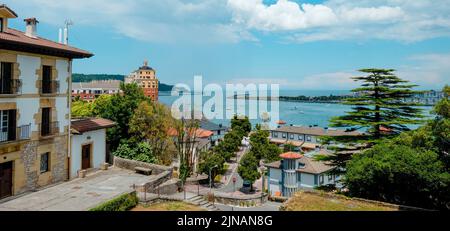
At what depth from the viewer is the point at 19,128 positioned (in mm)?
17875

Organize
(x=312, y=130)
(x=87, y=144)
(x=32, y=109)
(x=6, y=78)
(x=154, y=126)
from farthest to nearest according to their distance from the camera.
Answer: (x=312, y=130) → (x=154, y=126) → (x=87, y=144) → (x=32, y=109) → (x=6, y=78)

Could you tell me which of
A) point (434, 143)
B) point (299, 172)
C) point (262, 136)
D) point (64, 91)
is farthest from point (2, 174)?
point (262, 136)

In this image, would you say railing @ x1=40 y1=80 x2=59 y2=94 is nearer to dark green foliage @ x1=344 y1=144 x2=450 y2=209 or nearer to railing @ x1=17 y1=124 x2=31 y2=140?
railing @ x1=17 y1=124 x2=31 y2=140

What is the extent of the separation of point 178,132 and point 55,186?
2023 cm

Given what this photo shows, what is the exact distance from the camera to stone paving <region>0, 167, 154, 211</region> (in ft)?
53.1

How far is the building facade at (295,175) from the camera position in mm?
42312

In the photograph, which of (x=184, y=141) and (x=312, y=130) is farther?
(x=312, y=130)

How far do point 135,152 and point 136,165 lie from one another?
2.68m

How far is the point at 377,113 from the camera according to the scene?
78.6 feet

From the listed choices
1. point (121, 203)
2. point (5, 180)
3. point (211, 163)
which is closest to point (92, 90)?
point (211, 163)

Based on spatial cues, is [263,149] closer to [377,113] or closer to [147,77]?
[377,113]

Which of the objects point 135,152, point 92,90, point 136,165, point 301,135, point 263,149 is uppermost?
point 92,90

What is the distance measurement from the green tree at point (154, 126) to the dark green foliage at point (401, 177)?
17039 millimetres

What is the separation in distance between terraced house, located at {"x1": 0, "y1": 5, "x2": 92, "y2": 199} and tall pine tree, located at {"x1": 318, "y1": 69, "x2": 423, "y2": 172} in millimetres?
17649
